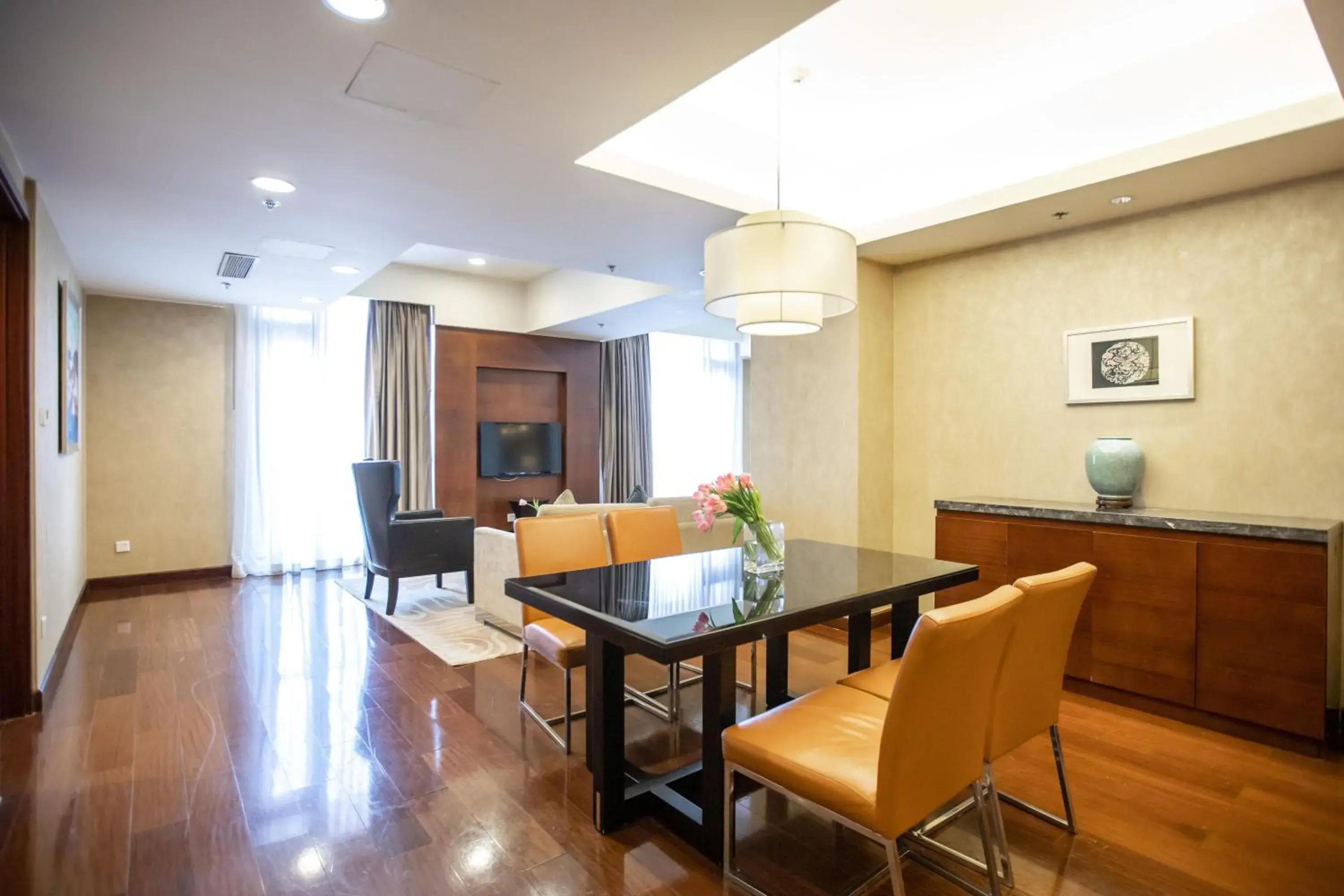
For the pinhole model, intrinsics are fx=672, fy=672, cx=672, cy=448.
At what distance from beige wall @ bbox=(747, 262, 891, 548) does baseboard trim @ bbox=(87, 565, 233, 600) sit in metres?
5.21

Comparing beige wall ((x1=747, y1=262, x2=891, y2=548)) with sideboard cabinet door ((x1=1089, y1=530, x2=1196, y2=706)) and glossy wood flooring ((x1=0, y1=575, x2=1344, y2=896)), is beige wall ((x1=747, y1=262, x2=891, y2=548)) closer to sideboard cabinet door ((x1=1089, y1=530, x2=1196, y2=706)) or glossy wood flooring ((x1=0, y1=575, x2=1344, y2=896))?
glossy wood flooring ((x1=0, y1=575, x2=1344, y2=896))

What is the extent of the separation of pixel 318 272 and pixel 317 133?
8.63 feet

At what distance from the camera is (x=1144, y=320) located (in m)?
3.49

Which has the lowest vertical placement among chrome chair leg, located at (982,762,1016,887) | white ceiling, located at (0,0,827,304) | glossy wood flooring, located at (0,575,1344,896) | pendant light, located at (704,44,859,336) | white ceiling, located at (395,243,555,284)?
glossy wood flooring, located at (0,575,1344,896)

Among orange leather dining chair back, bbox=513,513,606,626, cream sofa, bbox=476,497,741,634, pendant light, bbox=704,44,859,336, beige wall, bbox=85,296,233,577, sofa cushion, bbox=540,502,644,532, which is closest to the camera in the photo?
pendant light, bbox=704,44,859,336

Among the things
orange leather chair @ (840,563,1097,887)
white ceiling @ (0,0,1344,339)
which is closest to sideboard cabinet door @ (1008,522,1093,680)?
orange leather chair @ (840,563,1097,887)

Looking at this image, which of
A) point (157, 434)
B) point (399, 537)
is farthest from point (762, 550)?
point (157, 434)

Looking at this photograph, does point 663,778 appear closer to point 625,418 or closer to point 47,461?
point 47,461

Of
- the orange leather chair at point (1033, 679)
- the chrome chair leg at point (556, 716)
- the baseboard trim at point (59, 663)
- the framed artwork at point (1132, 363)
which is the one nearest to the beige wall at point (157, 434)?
the baseboard trim at point (59, 663)

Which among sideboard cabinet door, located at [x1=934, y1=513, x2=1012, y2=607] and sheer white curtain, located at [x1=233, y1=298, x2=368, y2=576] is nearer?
sideboard cabinet door, located at [x1=934, y1=513, x2=1012, y2=607]

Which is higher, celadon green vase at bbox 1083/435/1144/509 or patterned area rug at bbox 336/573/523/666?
celadon green vase at bbox 1083/435/1144/509

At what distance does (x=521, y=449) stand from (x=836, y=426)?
4.27 metres

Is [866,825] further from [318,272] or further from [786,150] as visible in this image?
[318,272]

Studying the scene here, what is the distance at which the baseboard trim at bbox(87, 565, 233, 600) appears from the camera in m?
5.72
